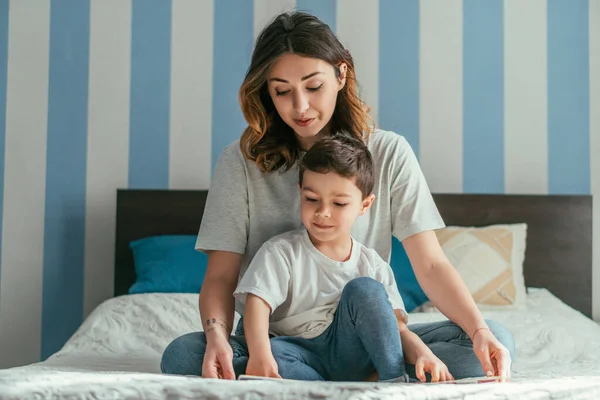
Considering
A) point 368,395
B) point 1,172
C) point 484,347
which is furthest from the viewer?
point 1,172

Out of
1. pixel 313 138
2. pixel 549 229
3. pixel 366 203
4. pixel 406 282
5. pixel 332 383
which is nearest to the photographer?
pixel 332 383

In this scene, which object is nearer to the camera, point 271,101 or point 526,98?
point 271,101

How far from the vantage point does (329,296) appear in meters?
1.44

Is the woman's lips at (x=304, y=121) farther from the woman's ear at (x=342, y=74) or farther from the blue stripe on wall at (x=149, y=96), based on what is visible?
the blue stripe on wall at (x=149, y=96)

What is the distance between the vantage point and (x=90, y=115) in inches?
122

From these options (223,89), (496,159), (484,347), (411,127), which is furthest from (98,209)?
(484,347)

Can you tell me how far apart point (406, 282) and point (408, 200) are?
3.59ft

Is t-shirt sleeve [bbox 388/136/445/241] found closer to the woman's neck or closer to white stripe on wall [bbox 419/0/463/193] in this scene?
the woman's neck

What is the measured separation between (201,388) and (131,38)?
7.98ft

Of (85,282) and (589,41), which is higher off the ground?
(589,41)

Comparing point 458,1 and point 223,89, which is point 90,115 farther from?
point 458,1

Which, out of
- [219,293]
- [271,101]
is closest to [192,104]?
[271,101]

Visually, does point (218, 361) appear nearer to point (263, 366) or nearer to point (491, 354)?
point (263, 366)

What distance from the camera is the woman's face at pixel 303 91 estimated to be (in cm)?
154
